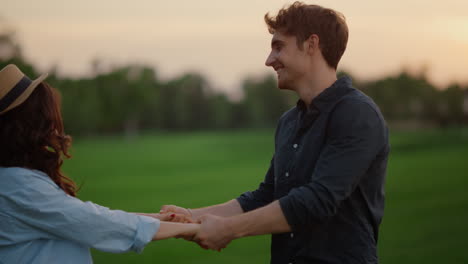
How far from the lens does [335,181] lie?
3205mm

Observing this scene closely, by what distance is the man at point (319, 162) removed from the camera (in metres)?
3.23

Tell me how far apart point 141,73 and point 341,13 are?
110 meters

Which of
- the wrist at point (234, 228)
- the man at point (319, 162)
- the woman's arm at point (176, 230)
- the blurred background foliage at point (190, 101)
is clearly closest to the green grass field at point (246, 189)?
the woman's arm at point (176, 230)

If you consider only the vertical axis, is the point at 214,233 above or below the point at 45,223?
below

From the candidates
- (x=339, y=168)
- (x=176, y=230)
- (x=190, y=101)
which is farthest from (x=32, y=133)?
(x=190, y=101)

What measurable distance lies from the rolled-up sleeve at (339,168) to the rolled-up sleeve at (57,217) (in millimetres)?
994

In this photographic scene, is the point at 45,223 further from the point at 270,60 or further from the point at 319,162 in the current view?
the point at 270,60

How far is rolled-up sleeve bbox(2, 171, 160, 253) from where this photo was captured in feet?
9.77

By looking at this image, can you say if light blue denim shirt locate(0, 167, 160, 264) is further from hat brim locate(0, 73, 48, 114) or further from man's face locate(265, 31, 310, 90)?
man's face locate(265, 31, 310, 90)

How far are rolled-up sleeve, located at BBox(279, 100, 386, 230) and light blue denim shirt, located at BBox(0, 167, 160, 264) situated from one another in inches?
40.5

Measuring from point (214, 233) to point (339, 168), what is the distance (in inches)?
37.6

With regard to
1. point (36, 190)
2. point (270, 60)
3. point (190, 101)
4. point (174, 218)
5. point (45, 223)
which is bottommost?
point (190, 101)

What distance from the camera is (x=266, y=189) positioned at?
4.22 meters

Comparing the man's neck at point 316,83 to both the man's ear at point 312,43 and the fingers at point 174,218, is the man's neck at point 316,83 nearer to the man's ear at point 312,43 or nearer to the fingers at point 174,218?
the man's ear at point 312,43
